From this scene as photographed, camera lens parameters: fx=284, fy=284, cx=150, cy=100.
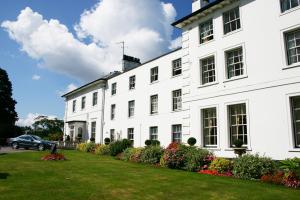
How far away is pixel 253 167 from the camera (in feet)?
44.1

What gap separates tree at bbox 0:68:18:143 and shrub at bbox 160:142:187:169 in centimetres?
3532

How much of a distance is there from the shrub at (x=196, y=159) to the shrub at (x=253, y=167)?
2486mm

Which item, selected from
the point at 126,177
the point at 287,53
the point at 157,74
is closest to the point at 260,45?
the point at 287,53

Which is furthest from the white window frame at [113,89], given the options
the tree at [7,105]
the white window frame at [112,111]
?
the tree at [7,105]

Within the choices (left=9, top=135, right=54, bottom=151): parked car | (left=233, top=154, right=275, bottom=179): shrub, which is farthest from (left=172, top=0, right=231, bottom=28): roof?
(left=9, top=135, right=54, bottom=151): parked car

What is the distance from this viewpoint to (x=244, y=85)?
1600cm

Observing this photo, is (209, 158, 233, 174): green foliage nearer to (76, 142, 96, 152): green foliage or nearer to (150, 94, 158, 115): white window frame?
(150, 94, 158, 115): white window frame

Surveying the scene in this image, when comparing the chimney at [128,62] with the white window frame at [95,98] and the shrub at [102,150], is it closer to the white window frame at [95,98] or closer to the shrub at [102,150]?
the white window frame at [95,98]

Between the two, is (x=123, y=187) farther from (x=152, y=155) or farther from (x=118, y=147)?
(x=118, y=147)

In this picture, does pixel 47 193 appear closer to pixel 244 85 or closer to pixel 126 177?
pixel 126 177

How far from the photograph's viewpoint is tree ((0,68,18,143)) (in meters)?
46.1

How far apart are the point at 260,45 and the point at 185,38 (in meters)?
6.44

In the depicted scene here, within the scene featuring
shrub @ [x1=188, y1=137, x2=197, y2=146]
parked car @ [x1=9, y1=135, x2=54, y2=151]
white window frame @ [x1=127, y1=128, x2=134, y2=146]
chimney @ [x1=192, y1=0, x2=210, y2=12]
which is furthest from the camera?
parked car @ [x1=9, y1=135, x2=54, y2=151]

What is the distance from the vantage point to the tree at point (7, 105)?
46134mm
